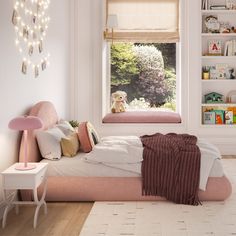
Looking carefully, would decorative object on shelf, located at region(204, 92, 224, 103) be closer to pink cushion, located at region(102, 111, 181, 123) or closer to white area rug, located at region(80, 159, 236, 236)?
pink cushion, located at region(102, 111, 181, 123)

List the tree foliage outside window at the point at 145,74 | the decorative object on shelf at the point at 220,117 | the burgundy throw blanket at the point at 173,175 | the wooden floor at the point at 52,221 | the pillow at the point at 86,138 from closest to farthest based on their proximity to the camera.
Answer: the wooden floor at the point at 52,221
the burgundy throw blanket at the point at 173,175
the pillow at the point at 86,138
the decorative object on shelf at the point at 220,117
the tree foliage outside window at the point at 145,74

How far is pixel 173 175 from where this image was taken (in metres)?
3.56

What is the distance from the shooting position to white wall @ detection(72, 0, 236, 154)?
601 centimetres

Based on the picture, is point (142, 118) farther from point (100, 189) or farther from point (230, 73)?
point (100, 189)

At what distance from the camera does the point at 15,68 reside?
358 cm

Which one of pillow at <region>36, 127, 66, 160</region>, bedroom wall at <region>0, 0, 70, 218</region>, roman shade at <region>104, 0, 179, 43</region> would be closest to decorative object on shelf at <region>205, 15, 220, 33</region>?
roman shade at <region>104, 0, 179, 43</region>

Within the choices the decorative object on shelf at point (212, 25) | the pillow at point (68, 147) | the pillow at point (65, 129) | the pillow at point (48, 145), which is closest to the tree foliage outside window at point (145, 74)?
the decorative object on shelf at point (212, 25)

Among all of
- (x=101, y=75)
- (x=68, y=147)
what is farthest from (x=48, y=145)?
(x=101, y=75)

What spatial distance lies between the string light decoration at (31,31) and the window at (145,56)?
1.79 metres

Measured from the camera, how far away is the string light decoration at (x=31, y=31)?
3662 millimetres

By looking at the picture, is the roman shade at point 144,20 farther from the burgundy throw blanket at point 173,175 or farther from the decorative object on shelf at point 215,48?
the burgundy throw blanket at point 173,175

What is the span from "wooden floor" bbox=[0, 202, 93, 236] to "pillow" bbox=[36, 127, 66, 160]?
463 millimetres

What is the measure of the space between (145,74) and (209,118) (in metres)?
1.22

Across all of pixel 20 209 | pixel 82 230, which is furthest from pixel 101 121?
pixel 82 230
